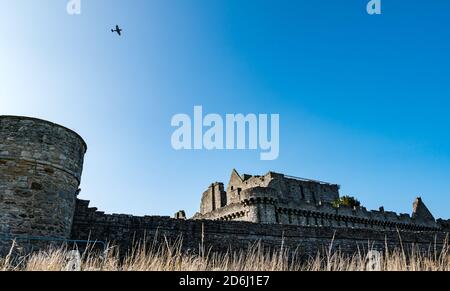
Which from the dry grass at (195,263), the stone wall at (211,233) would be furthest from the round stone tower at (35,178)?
the dry grass at (195,263)

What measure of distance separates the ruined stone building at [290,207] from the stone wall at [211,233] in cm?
639

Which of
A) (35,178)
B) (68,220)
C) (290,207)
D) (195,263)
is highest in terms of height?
(35,178)

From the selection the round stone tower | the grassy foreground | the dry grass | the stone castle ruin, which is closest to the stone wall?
the stone castle ruin

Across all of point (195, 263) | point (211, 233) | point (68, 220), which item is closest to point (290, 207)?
point (211, 233)

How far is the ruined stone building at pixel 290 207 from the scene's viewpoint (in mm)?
25062

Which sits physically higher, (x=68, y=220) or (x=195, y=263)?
(x=68, y=220)

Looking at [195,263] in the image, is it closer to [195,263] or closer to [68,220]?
[195,263]

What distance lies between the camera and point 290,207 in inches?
1069

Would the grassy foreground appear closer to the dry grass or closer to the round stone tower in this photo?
the dry grass

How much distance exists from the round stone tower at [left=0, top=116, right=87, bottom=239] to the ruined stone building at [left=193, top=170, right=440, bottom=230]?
1409 centimetres

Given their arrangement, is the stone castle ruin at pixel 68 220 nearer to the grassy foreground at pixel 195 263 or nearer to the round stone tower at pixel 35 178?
the round stone tower at pixel 35 178

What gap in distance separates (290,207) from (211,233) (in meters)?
14.9
